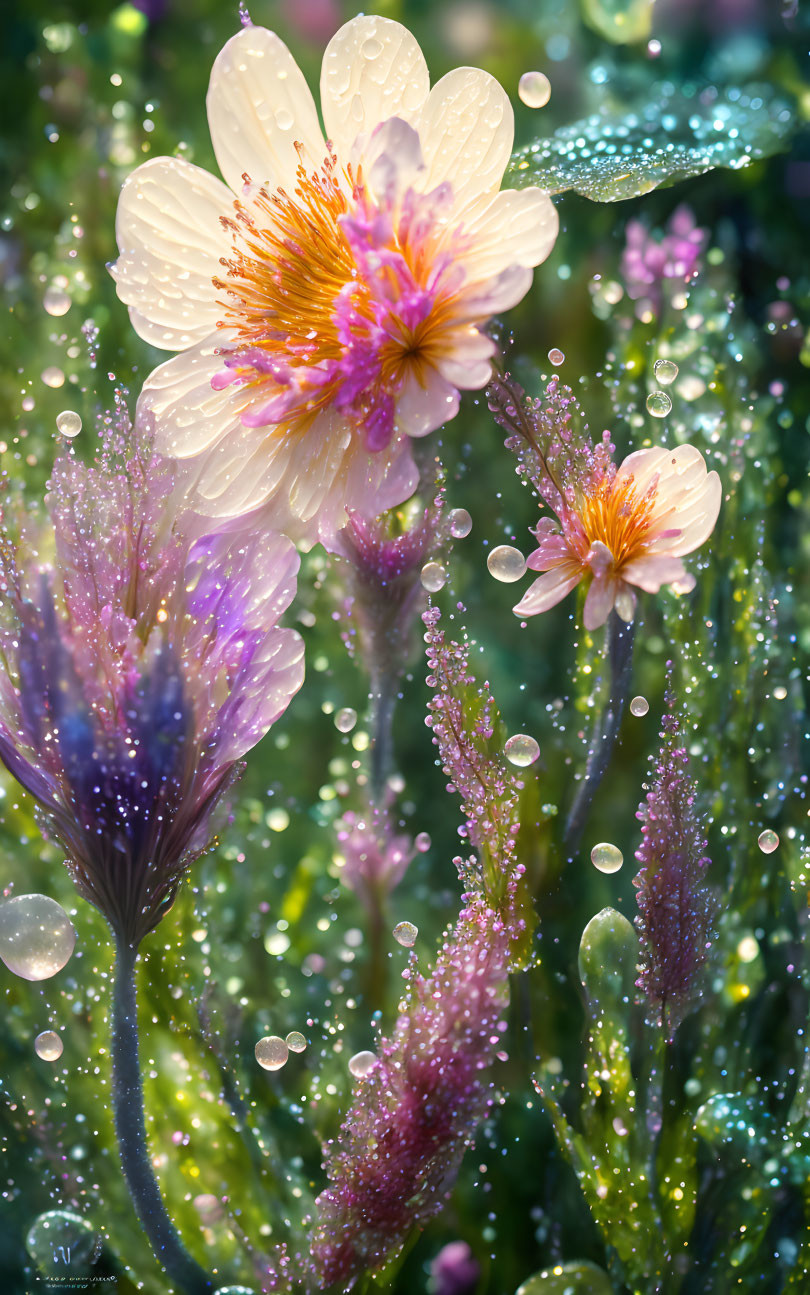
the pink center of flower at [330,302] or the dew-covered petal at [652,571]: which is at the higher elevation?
the pink center of flower at [330,302]

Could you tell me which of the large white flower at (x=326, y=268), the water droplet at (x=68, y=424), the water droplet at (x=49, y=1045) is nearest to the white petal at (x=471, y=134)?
the large white flower at (x=326, y=268)

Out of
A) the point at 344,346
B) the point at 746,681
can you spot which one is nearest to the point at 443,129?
the point at 344,346

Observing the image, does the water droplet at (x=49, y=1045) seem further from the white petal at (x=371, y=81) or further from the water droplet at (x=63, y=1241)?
the white petal at (x=371, y=81)

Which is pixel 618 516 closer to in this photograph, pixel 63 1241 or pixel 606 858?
pixel 606 858

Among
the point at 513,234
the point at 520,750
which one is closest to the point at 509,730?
the point at 520,750

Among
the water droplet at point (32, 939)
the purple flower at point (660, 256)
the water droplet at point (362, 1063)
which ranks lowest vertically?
the water droplet at point (362, 1063)

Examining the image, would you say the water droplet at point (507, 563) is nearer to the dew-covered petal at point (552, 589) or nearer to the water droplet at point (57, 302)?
the dew-covered petal at point (552, 589)
